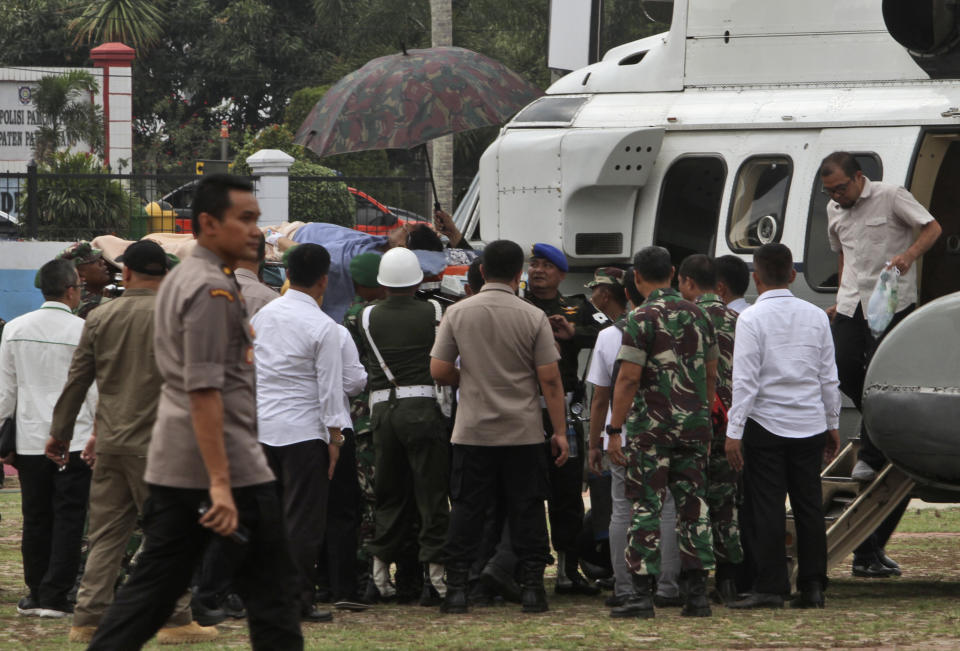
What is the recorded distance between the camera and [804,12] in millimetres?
9875

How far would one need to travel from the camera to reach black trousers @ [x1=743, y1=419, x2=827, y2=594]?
26.5 ft

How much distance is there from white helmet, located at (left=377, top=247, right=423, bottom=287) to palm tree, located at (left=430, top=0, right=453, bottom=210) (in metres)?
13.6

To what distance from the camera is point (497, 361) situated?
7938 mm

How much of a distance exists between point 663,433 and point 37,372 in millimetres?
3279

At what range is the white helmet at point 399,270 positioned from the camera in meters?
8.33

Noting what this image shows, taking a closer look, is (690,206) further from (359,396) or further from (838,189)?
(359,396)

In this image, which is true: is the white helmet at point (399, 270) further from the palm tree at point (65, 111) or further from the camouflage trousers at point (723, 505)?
the palm tree at point (65, 111)

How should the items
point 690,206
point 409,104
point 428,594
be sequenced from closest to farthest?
point 428,594 < point 690,206 < point 409,104

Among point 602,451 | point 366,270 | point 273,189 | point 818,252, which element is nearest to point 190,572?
point 602,451

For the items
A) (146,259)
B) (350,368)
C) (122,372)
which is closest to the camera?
(122,372)

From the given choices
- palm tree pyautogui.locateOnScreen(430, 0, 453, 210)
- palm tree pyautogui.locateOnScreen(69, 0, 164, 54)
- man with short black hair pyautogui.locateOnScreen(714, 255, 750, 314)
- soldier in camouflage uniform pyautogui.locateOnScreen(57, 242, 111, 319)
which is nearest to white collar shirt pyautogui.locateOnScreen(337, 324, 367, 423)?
soldier in camouflage uniform pyautogui.locateOnScreen(57, 242, 111, 319)

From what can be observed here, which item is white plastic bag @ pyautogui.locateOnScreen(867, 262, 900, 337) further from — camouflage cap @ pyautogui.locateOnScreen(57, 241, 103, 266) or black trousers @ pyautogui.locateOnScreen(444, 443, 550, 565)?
camouflage cap @ pyautogui.locateOnScreen(57, 241, 103, 266)

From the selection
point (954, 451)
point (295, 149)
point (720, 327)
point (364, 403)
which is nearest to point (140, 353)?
point (364, 403)

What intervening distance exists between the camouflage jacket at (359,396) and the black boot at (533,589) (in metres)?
1.18
